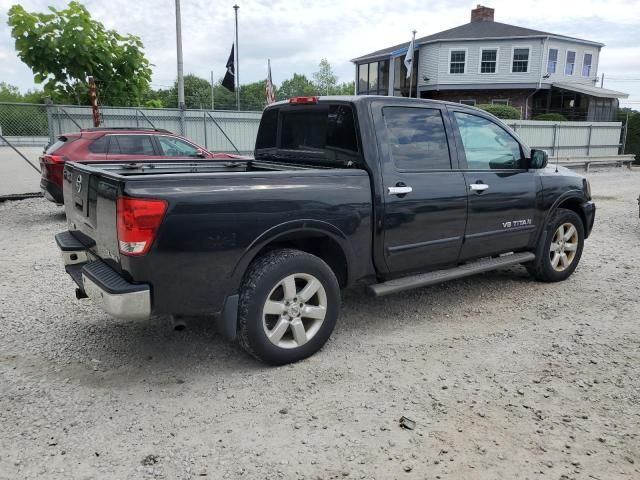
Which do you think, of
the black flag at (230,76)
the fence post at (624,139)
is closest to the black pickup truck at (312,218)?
the black flag at (230,76)

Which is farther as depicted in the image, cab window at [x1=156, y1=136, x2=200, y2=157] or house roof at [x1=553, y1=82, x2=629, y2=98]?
house roof at [x1=553, y1=82, x2=629, y2=98]

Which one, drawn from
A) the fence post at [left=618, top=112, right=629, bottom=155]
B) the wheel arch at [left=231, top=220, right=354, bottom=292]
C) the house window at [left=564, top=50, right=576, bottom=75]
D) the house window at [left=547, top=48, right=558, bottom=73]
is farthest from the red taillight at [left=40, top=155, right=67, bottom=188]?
the house window at [left=564, top=50, right=576, bottom=75]

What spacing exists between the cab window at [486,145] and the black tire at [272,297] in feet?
6.30

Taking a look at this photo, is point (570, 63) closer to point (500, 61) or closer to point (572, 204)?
point (500, 61)

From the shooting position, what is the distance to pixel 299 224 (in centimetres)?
370

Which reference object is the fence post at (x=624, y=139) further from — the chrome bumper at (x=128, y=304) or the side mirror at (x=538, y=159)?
the chrome bumper at (x=128, y=304)

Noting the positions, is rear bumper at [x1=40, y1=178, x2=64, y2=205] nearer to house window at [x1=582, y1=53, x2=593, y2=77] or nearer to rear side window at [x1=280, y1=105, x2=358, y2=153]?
rear side window at [x1=280, y1=105, x2=358, y2=153]

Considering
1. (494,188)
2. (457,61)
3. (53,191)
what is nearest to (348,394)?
(494,188)

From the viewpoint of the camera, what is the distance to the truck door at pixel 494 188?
4.81 meters

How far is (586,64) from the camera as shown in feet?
117

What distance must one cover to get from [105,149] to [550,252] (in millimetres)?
7625

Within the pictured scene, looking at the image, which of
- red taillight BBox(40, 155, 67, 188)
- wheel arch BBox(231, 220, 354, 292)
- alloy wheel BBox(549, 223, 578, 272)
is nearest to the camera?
wheel arch BBox(231, 220, 354, 292)

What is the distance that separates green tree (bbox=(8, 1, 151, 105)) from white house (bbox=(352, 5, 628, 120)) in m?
22.2

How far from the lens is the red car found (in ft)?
29.5
